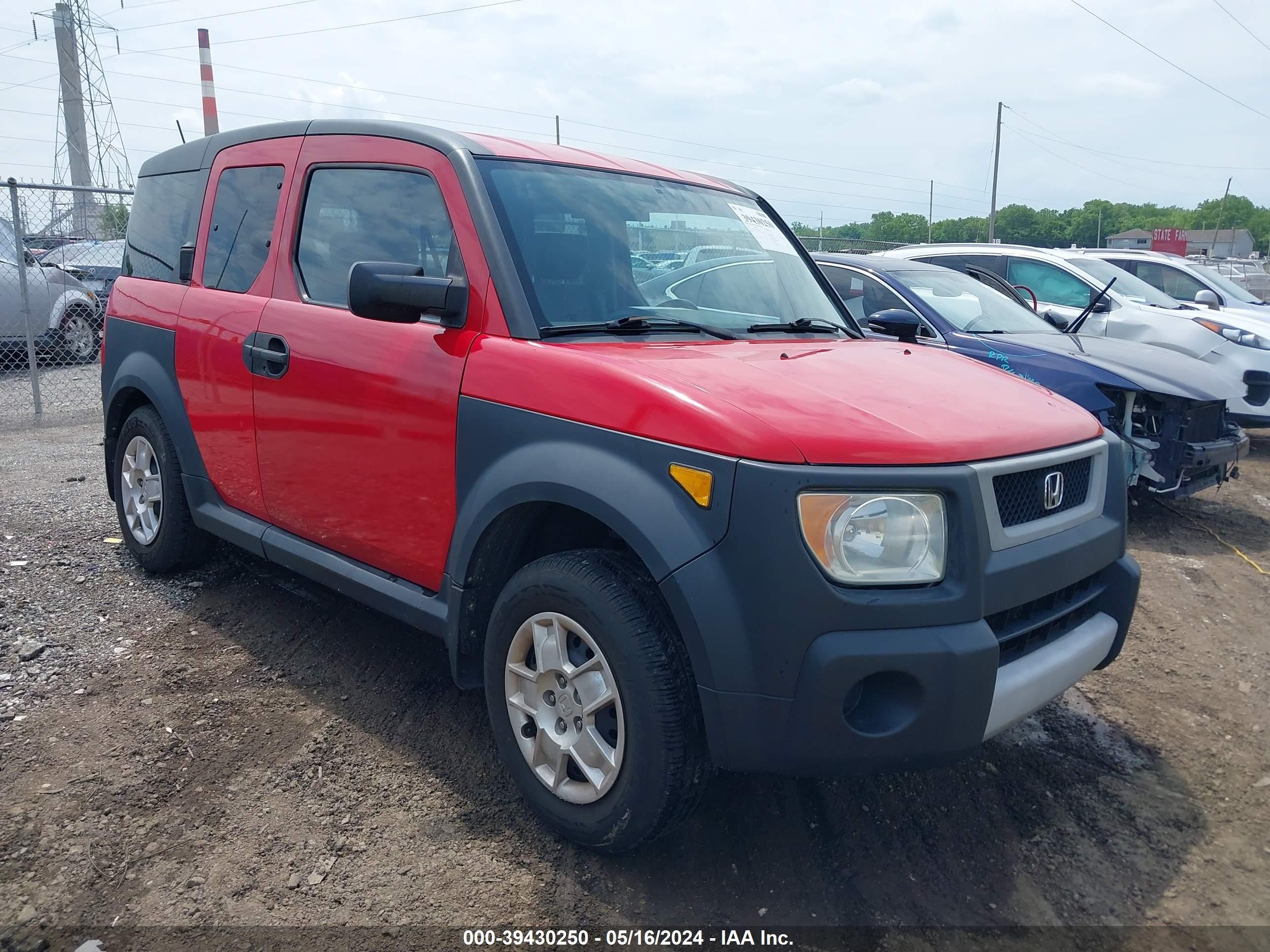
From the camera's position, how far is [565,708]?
8.61ft

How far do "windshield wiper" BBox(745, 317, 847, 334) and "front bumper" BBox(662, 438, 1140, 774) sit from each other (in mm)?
1203

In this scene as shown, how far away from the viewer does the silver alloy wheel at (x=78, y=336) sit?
37.3ft

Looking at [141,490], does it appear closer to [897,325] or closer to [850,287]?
[897,325]

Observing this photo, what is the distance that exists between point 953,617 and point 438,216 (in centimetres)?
201

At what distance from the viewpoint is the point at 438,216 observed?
10.3 ft

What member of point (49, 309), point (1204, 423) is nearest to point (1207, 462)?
point (1204, 423)

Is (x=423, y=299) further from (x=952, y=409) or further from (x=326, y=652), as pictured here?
(x=326, y=652)

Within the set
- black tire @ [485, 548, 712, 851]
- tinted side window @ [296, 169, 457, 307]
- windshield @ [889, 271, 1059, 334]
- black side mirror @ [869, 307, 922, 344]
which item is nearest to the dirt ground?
black tire @ [485, 548, 712, 851]

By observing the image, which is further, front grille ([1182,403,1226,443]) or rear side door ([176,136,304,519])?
front grille ([1182,403,1226,443])

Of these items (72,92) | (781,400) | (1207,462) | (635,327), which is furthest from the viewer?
(72,92)

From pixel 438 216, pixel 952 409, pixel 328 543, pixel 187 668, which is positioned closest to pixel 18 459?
pixel 187 668

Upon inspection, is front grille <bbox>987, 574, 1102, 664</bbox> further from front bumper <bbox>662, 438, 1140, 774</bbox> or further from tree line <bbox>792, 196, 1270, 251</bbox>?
tree line <bbox>792, 196, 1270, 251</bbox>

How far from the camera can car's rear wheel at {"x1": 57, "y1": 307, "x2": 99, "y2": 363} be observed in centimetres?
1131

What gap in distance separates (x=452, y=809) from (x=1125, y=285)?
956cm
